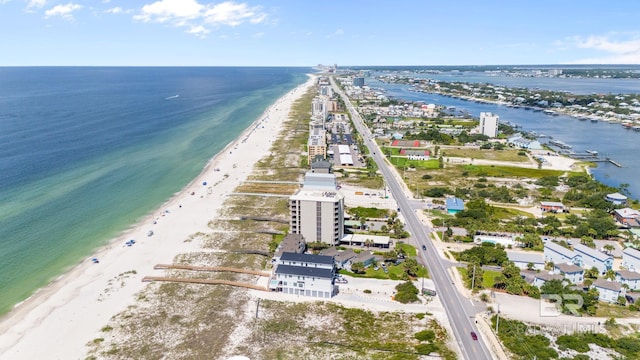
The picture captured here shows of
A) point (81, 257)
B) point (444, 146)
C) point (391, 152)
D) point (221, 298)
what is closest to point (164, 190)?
point (81, 257)

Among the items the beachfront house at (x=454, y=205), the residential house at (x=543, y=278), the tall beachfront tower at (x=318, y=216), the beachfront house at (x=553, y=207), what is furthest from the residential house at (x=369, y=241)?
the beachfront house at (x=553, y=207)

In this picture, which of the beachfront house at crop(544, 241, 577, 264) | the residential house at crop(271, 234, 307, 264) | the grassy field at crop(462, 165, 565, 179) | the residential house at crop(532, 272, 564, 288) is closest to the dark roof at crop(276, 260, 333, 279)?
the residential house at crop(271, 234, 307, 264)

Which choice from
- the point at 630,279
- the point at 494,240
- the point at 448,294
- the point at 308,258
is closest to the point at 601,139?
the point at 494,240

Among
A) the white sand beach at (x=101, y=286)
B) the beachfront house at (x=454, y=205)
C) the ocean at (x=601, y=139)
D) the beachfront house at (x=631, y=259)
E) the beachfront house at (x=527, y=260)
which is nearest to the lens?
the white sand beach at (x=101, y=286)

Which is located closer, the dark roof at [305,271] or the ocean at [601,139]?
the dark roof at [305,271]

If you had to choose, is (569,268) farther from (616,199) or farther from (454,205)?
(616,199)

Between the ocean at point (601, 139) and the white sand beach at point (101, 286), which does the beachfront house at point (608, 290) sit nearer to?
the white sand beach at point (101, 286)

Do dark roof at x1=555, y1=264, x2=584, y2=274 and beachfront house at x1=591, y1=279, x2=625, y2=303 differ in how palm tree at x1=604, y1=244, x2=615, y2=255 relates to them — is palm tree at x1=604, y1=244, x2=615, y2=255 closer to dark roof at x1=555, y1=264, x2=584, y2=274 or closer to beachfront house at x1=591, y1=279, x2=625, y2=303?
dark roof at x1=555, y1=264, x2=584, y2=274
